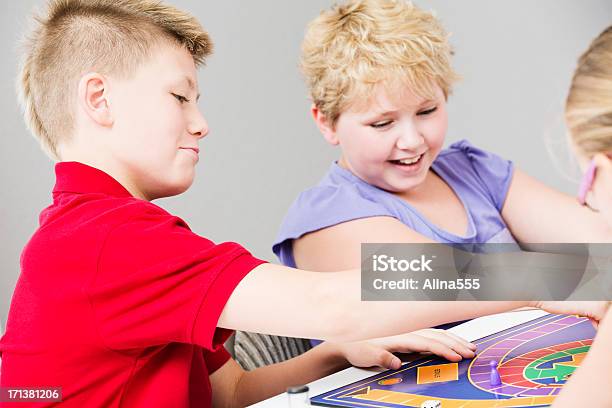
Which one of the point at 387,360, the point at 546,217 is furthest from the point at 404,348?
the point at 546,217

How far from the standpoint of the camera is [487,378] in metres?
1.01

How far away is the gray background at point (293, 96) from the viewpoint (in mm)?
2645

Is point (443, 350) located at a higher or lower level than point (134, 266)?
lower

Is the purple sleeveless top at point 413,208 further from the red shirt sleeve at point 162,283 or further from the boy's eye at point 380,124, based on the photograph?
the red shirt sleeve at point 162,283

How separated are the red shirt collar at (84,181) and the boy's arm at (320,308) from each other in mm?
229

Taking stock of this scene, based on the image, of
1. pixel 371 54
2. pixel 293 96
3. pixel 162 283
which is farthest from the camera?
pixel 293 96

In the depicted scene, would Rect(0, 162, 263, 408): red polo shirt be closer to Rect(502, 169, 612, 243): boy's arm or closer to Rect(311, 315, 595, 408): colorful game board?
Rect(311, 315, 595, 408): colorful game board

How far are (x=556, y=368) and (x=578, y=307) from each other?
0.35 feet

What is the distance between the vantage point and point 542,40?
2.86 metres

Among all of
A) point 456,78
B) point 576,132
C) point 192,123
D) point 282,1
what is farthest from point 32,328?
point 282,1

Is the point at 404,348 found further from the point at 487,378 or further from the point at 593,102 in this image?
the point at 593,102

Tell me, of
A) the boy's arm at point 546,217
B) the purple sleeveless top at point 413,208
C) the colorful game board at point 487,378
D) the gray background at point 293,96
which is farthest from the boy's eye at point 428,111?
the gray background at point 293,96

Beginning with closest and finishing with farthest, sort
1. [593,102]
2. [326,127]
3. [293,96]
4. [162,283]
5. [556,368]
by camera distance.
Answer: [593,102] → [162,283] → [556,368] → [326,127] → [293,96]

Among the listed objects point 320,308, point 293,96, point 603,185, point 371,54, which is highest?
point 293,96
